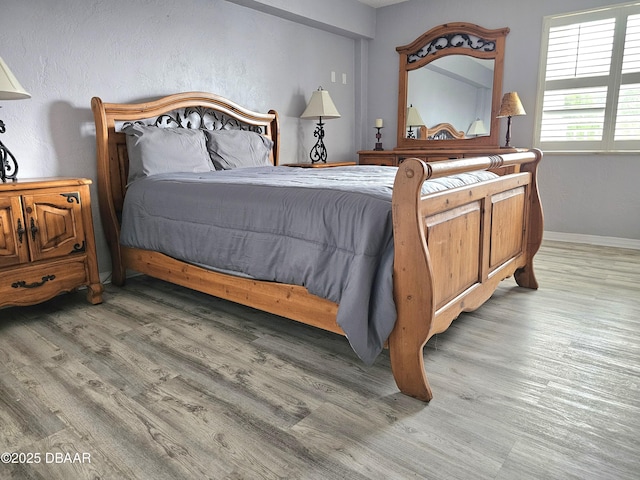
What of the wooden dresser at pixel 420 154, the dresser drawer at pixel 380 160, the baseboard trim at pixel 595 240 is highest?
the wooden dresser at pixel 420 154

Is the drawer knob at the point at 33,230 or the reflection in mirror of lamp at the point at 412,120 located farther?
the reflection in mirror of lamp at the point at 412,120

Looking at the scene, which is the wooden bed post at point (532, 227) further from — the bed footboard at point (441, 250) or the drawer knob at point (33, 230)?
the drawer knob at point (33, 230)

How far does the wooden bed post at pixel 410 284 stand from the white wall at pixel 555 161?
3.33m

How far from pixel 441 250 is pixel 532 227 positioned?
138 cm

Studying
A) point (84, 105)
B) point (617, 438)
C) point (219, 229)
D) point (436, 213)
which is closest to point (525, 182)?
point (436, 213)

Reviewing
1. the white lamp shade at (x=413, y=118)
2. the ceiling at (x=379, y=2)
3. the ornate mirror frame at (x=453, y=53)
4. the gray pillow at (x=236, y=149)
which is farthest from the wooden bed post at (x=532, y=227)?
the ceiling at (x=379, y=2)

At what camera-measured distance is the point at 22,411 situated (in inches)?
62.1

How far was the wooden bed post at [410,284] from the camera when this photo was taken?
1495 millimetres

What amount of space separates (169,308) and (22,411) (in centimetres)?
108

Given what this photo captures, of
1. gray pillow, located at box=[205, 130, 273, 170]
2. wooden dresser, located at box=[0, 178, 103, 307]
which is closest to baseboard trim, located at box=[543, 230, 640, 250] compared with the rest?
gray pillow, located at box=[205, 130, 273, 170]

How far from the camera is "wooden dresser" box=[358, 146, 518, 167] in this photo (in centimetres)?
448

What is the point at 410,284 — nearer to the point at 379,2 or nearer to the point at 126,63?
the point at 126,63

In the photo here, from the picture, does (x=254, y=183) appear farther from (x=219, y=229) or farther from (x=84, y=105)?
(x=84, y=105)

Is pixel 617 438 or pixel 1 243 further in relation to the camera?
pixel 1 243
